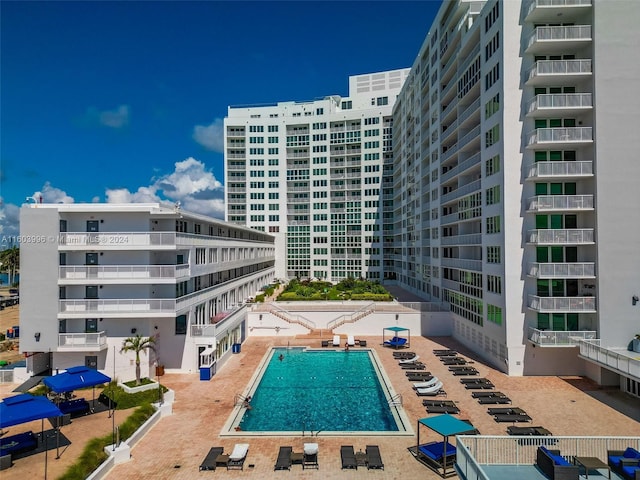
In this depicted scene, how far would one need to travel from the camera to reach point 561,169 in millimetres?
28094

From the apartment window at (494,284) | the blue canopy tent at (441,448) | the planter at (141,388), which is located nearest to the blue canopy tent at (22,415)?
the planter at (141,388)

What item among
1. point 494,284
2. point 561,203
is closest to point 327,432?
point 494,284

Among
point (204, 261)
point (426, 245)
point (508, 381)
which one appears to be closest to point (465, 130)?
point (426, 245)

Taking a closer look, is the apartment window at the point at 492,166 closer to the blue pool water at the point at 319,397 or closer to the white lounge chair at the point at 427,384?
the white lounge chair at the point at 427,384

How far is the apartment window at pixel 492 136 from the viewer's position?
3092 centimetres

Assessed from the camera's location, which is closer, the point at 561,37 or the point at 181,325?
the point at 561,37

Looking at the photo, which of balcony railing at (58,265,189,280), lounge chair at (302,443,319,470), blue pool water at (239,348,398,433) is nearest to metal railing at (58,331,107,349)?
balcony railing at (58,265,189,280)

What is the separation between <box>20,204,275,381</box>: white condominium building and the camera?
27.3 metres

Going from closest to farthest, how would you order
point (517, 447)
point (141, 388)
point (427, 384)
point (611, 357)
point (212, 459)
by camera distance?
point (517, 447), point (212, 459), point (611, 357), point (141, 388), point (427, 384)

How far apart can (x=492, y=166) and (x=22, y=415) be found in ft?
105

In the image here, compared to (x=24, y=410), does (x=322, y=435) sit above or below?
below

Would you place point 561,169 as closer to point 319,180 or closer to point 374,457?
point 374,457

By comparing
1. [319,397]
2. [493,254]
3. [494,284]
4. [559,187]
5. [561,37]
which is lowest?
[319,397]

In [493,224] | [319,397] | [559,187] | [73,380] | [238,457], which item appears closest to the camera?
[238,457]
